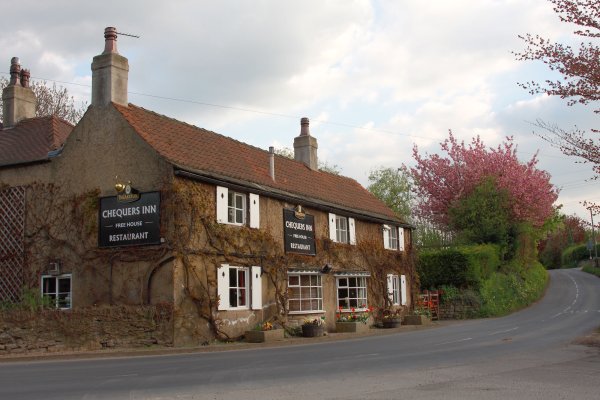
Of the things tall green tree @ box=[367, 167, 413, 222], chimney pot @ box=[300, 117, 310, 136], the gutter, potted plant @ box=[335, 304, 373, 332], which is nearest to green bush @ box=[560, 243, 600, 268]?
tall green tree @ box=[367, 167, 413, 222]

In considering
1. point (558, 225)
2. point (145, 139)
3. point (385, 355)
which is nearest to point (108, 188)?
point (145, 139)

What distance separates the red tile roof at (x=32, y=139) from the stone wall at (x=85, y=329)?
679 centimetres

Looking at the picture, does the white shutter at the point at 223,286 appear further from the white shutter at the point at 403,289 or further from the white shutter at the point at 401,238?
the white shutter at the point at 401,238

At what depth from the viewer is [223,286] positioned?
20.9 m

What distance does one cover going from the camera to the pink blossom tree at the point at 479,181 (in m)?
41.7

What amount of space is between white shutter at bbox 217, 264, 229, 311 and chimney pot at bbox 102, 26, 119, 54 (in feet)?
26.6

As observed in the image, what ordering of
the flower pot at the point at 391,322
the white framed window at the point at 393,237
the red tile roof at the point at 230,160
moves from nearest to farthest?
the red tile roof at the point at 230,160, the flower pot at the point at 391,322, the white framed window at the point at 393,237

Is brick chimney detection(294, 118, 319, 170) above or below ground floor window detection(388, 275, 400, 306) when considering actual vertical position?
above

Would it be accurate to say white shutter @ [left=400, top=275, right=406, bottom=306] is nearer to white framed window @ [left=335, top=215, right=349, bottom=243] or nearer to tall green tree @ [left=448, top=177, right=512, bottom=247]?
white framed window @ [left=335, top=215, right=349, bottom=243]

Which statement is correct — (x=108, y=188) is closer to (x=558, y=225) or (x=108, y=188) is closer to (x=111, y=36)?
(x=111, y=36)

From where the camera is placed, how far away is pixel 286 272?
2448 centimetres

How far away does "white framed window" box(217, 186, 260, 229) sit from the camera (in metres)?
21.8

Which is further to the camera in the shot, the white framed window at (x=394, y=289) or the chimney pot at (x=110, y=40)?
the white framed window at (x=394, y=289)

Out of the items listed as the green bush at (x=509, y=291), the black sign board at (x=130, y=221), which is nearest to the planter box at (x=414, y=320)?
Result: the green bush at (x=509, y=291)
